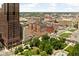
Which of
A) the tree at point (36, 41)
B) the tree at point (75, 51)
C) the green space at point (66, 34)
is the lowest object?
the tree at point (75, 51)

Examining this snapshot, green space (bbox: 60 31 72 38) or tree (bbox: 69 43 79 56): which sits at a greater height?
green space (bbox: 60 31 72 38)

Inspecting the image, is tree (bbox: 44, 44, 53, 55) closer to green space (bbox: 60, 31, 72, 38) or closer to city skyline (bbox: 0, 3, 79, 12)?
green space (bbox: 60, 31, 72, 38)

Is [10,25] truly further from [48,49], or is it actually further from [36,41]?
[48,49]

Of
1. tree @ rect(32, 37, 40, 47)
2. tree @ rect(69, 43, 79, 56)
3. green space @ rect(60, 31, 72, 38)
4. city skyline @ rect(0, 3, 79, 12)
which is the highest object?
city skyline @ rect(0, 3, 79, 12)

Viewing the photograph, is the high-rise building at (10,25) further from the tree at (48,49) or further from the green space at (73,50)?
the green space at (73,50)

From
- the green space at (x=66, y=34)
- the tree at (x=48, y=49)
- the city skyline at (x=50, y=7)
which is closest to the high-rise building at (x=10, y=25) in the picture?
the city skyline at (x=50, y=7)

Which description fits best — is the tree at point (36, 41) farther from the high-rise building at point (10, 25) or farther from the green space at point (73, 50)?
the green space at point (73, 50)

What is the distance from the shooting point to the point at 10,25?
1321mm

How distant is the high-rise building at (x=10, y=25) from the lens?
131 cm

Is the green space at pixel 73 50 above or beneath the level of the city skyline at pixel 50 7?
beneath

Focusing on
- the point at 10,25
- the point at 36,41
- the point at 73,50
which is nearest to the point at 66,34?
the point at 73,50

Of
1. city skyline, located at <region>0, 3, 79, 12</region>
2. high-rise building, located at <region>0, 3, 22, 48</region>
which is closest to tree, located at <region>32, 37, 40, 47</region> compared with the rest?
high-rise building, located at <region>0, 3, 22, 48</region>

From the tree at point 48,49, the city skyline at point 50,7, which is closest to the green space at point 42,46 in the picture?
the tree at point 48,49

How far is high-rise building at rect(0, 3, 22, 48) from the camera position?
1.31m
